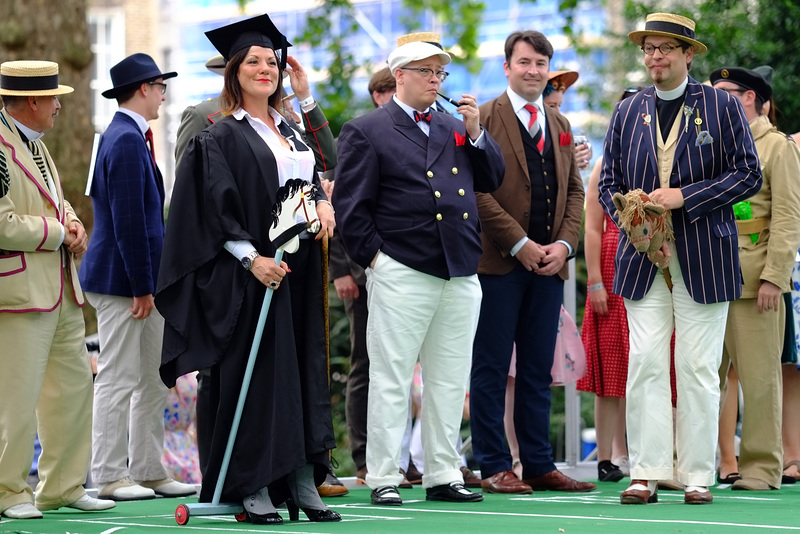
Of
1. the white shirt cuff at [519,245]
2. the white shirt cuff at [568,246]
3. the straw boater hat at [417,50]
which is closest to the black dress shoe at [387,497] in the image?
the white shirt cuff at [519,245]

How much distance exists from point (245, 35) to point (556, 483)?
330 centimetres

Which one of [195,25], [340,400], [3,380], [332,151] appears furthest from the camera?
[195,25]

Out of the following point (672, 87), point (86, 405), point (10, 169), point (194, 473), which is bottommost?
point (194, 473)

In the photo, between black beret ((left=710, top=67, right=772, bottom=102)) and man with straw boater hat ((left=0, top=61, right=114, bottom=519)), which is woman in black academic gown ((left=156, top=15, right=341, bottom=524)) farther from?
black beret ((left=710, top=67, right=772, bottom=102))

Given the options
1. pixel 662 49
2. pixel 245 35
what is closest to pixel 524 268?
pixel 662 49

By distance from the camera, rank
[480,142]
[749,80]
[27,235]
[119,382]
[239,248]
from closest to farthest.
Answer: [239,248]
[27,235]
[480,142]
[119,382]
[749,80]

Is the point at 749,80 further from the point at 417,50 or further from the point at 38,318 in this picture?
the point at 38,318

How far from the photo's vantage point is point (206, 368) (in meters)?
5.92

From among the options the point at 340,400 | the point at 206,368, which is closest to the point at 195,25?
the point at 340,400

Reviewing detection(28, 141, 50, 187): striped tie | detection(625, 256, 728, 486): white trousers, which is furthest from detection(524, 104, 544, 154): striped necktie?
detection(28, 141, 50, 187): striped tie

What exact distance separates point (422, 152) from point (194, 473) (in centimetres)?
339

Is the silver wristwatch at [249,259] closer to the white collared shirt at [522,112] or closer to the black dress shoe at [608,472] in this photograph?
the white collared shirt at [522,112]

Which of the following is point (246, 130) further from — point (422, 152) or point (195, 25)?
point (195, 25)

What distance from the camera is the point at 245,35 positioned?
20.3ft
